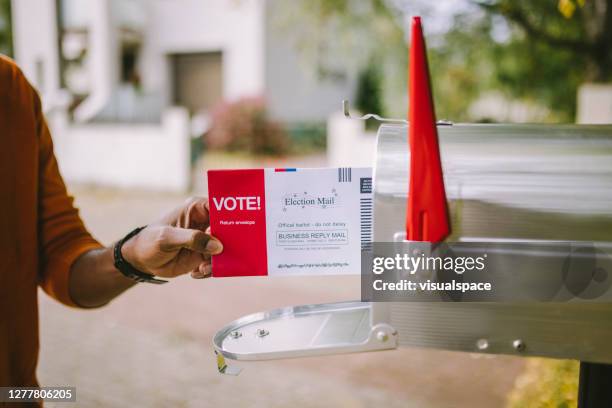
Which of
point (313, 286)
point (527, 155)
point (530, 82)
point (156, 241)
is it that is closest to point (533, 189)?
point (527, 155)

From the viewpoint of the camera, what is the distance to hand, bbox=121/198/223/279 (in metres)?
1.45

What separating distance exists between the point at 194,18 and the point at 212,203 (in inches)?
604

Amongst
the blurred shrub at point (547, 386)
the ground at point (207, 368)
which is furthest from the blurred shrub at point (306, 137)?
the blurred shrub at point (547, 386)

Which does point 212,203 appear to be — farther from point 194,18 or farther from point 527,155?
point 194,18

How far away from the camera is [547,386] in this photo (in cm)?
320

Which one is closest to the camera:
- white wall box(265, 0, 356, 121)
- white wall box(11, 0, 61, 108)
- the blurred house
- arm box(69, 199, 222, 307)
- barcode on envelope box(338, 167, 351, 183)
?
barcode on envelope box(338, 167, 351, 183)

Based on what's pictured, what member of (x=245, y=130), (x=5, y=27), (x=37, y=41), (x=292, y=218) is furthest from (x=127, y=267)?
(x=245, y=130)

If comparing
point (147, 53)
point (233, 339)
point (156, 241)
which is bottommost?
point (233, 339)

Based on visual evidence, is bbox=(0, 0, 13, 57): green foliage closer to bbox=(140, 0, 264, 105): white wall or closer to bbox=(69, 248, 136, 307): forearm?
bbox=(69, 248, 136, 307): forearm

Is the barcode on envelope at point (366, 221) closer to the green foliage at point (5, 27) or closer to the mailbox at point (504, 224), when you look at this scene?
the mailbox at point (504, 224)

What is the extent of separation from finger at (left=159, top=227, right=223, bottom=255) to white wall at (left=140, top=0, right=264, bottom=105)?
13.4 meters

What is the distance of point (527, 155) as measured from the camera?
1241 millimetres

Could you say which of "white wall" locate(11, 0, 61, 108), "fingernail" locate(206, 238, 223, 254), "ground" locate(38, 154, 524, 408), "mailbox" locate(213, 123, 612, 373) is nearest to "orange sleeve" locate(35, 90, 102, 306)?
"fingernail" locate(206, 238, 223, 254)

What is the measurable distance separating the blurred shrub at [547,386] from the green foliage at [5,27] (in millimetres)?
7046
